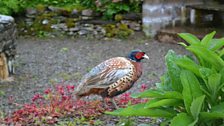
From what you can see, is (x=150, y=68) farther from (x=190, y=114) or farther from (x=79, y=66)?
(x=190, y=114)

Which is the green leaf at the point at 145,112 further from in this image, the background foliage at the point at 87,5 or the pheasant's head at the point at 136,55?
the background foliage at the point at 87,5

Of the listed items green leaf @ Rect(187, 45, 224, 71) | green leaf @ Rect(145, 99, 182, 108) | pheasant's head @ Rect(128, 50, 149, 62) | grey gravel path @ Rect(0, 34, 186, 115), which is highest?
green leaf @ Rect(187, 45, 224, 71)

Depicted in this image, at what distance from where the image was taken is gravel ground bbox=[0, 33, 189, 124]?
5980 mm

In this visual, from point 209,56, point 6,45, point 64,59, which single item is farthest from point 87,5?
point 209,56

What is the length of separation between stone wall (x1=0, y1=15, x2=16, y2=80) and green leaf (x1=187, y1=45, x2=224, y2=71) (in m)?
4.09

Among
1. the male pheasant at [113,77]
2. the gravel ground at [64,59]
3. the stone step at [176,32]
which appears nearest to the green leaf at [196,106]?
the male pheasant at [113,77]

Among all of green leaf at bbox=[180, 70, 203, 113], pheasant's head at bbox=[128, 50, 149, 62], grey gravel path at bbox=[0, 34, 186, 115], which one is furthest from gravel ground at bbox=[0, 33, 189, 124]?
green leaf at bbox=[180, 70, 203, 113]

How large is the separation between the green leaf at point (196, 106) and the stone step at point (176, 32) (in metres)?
6.11

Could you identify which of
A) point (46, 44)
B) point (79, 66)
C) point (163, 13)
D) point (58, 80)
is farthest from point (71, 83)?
point (163, 13)

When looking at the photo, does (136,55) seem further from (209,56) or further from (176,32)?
(176,32)

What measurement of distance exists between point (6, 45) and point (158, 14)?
11.1 ft

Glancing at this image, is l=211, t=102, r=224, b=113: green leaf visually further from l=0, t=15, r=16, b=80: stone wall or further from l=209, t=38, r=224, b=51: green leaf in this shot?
l=0, t=15, r=16, b=80: stone wall

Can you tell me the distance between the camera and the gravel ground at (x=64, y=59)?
5980 millimetres

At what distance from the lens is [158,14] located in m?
8.90
